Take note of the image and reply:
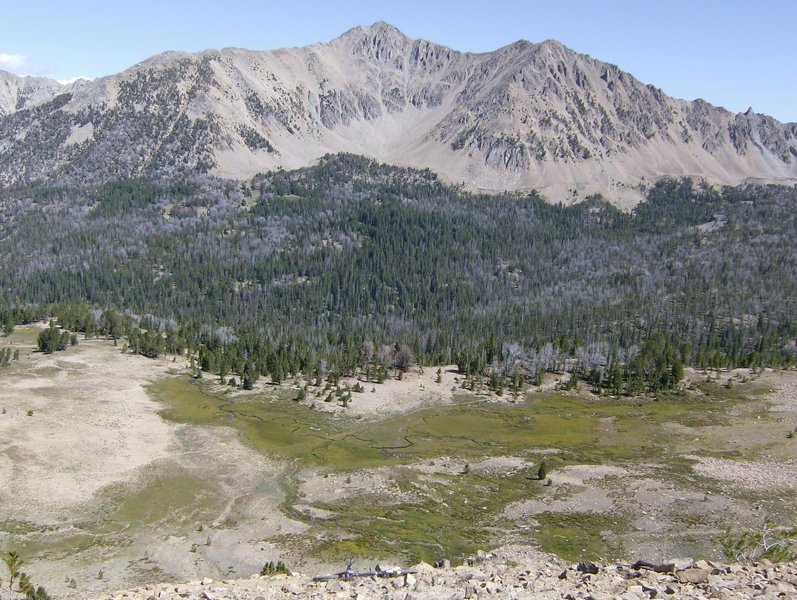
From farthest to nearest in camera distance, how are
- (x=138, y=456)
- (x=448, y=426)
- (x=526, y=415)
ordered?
(x=526, y=415), (x=448, y=426), (x=138, y=456)

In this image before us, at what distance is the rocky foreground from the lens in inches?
1265

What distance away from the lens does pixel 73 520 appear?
75125mm

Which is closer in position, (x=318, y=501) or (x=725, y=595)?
(x=725, y=595)

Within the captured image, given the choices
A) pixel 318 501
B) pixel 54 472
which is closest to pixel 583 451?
pixel 318 501

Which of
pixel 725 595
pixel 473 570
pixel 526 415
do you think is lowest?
pixel 526 415

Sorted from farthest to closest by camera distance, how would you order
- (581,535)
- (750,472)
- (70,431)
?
1. (70,431)
2. (750,472)
3. (581,535)

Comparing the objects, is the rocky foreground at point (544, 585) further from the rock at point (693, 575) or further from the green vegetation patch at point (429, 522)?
the green vegetation patch at point (429, 522)

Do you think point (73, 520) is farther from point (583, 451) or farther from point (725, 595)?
point (583, 451)

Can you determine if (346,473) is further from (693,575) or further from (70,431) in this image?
(693,575)

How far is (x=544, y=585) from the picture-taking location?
114 ft

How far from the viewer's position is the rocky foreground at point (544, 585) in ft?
105

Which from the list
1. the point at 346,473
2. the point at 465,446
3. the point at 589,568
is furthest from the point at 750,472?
the point at 589,568

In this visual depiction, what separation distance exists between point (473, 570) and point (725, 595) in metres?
14.7

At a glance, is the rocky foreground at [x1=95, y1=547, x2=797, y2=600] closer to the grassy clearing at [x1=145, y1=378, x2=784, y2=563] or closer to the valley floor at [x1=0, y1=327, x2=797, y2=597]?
the valley floor at [x1=0, y1=327, x2=797, y2=597]
